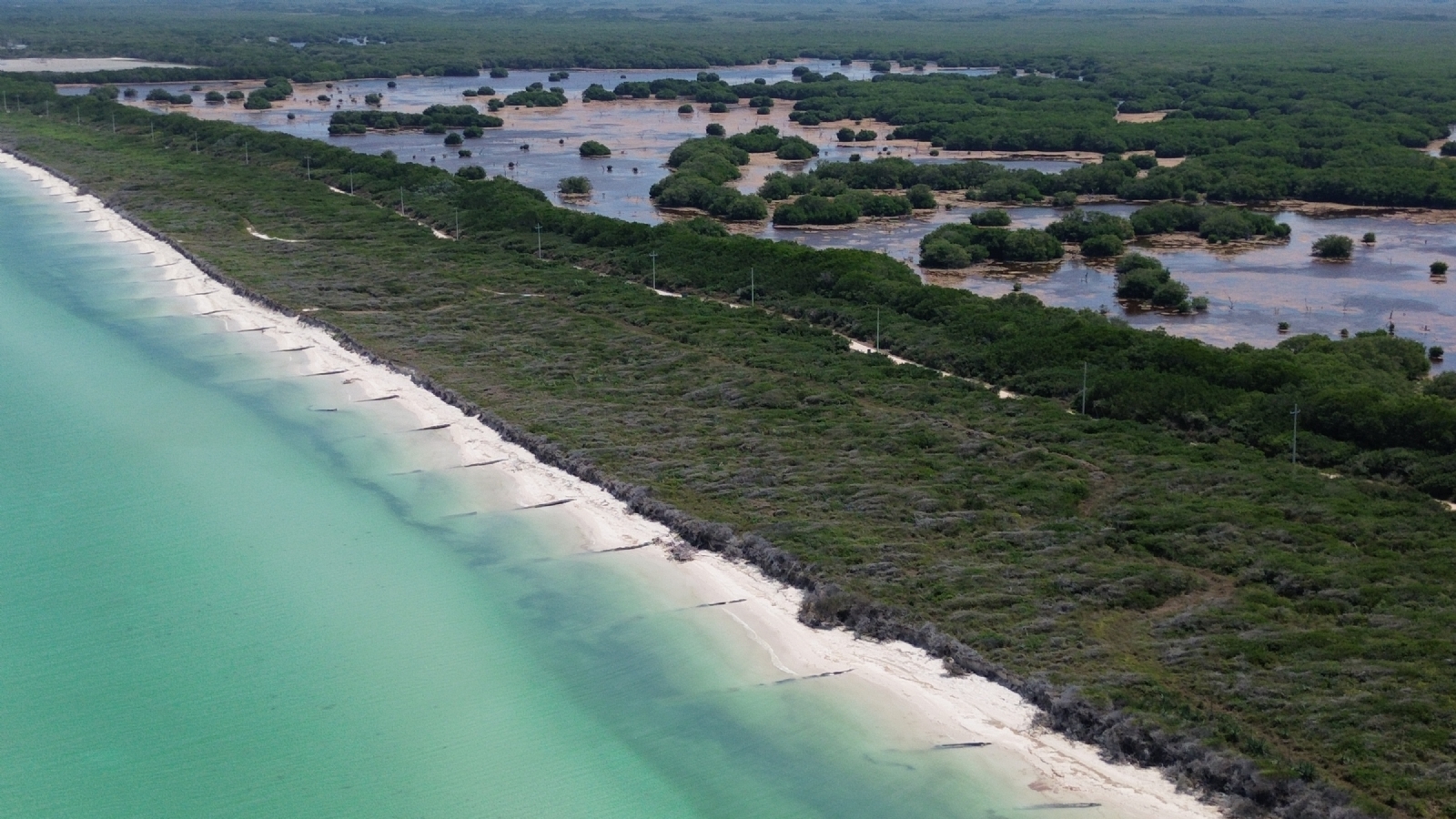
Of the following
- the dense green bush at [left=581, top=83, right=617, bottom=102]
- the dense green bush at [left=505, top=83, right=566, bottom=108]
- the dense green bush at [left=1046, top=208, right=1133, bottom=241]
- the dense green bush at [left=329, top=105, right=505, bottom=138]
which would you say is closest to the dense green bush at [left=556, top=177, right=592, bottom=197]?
the dense green bush at [left=1046, top=208, right=1133, bottom=241]

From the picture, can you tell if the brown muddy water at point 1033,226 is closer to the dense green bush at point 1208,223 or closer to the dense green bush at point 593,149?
the dense green bush at point 593,149

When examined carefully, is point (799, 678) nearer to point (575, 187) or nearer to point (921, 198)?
point (921, 198)

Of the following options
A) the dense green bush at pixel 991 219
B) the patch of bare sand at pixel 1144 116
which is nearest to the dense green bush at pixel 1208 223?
the dense green bush at pixel 991 219

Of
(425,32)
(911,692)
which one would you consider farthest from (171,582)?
(425,32)

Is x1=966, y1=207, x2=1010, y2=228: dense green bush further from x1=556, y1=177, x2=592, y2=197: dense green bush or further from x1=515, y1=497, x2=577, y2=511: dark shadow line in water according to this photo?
x1=515, y1=497, x2=577, y2=511: dark shadow line in water

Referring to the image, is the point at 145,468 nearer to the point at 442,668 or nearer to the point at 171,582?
the point at 171,582

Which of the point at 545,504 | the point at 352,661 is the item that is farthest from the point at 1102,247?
the point at 352,661
